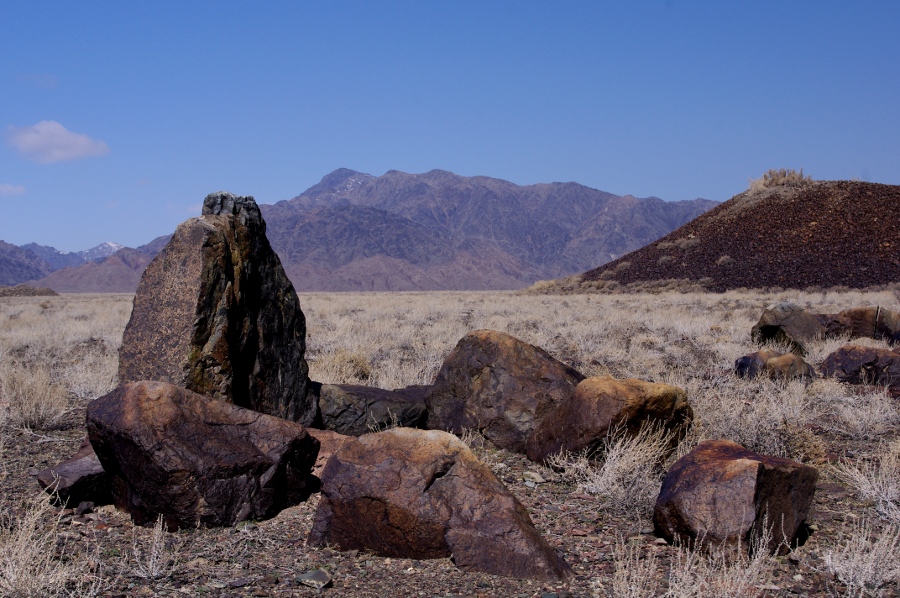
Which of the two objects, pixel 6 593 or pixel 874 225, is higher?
pixel 874 225

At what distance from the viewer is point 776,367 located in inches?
408

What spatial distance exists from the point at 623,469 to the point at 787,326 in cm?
987

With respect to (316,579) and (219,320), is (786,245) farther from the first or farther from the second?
(316,579)

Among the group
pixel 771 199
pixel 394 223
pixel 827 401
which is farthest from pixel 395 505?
pixel 394 223

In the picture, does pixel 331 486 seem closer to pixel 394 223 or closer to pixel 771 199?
pixel 771 199

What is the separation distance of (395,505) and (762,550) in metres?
2.12

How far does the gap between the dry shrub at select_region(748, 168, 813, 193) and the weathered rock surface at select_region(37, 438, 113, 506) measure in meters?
47.8

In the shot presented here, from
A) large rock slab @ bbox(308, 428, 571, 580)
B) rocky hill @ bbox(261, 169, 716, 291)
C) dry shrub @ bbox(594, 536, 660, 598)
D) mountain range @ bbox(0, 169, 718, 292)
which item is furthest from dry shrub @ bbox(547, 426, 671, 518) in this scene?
rocky hill @ bbox(261, 169, 716, 291)

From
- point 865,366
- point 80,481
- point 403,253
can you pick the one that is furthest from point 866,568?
point 403,253

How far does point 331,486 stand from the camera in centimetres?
471

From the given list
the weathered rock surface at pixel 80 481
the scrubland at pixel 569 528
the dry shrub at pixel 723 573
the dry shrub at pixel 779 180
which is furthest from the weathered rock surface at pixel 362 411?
the dry shrub at pixel 779 180

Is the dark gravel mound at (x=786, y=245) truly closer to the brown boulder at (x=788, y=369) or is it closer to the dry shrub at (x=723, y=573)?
the brown boulder at (x=788, y=369)

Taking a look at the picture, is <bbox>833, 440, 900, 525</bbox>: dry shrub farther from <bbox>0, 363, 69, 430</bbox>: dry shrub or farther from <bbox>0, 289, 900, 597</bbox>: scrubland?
<bbox>0, 363, 69, 430</bbox>: dry shrub

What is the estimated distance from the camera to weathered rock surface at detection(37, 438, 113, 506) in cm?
530
